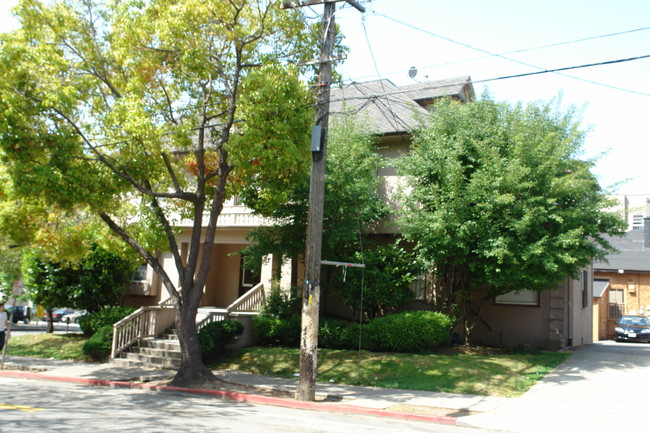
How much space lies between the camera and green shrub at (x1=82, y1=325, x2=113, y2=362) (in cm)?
1739

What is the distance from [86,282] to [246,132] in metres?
11.8

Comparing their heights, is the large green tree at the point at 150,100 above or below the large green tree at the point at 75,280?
above

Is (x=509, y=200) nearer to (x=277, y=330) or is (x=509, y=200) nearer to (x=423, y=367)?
(x=423, y=367)

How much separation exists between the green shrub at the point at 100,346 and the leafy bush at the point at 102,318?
1743 millimetres

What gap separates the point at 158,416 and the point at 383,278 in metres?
8.96

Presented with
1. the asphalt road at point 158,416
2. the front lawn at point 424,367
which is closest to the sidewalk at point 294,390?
the asphalt road at point 158,416

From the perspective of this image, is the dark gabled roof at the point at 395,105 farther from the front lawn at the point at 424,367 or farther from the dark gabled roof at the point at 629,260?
the dark gabled roof at the point at 629,260

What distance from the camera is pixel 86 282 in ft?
67.9

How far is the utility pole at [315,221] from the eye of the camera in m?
11.6

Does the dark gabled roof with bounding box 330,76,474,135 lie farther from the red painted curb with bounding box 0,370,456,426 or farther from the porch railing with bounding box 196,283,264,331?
the red painted curb with bounding box 0,370,456,426

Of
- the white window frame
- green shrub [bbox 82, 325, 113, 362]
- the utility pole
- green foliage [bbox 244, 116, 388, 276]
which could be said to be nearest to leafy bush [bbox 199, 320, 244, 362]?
green foliage [bbox 244, 116, 388, 276]

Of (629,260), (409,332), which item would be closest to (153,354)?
(409,332)

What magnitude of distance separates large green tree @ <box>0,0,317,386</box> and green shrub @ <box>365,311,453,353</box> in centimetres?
518

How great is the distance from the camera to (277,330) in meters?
17.6
